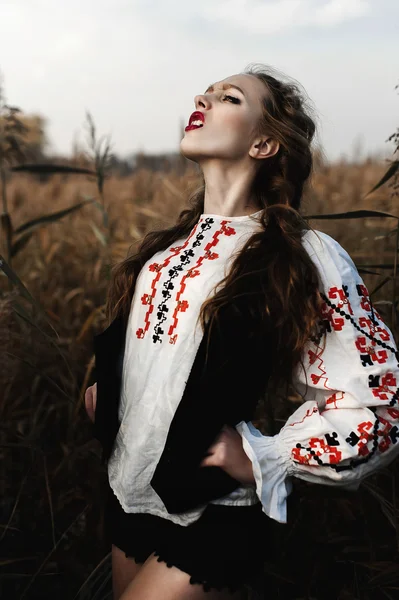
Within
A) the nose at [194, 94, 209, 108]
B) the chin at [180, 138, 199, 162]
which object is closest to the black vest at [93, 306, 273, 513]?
the chin at [180, 138, 199, 162]

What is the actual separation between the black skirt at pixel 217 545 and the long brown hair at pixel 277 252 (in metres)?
0.29

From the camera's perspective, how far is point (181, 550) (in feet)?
4.20

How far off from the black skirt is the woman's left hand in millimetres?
113

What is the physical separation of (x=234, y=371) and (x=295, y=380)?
0.13 metres

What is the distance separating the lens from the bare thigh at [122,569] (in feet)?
4.63

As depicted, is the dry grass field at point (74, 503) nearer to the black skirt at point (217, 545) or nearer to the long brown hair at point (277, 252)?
the long brown hair at point (277, 252)

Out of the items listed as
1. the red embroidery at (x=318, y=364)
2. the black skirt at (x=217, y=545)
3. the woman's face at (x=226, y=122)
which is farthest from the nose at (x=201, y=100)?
the black skirt at (x=217, y=545)

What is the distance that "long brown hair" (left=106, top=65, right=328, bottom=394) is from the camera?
1.24 metres

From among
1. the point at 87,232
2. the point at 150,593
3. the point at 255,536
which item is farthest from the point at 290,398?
the point at 87,232

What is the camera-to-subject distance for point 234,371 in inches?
50.0

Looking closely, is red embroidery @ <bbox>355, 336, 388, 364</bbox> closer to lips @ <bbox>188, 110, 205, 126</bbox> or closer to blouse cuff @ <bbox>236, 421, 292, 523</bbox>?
blouse cuff @ <bbox>236, 421, 292, 523</bbox>

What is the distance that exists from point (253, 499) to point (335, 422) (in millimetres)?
252

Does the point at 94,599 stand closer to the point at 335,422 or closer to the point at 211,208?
the point at 335,422

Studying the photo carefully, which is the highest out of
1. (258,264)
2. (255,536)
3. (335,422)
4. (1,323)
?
(258,264)
